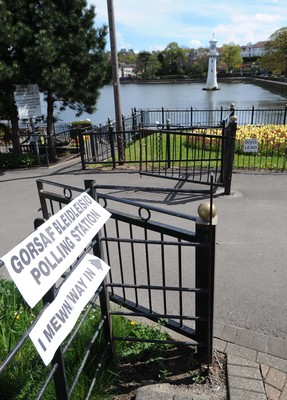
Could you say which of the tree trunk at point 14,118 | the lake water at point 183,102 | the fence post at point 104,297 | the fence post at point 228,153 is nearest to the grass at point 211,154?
the fence post at point 228,153

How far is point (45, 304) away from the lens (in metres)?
1.53

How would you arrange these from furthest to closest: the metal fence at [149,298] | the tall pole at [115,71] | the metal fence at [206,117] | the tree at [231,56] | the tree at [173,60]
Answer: the tree at [173,60]
the tree at [231,56]
the metal fence at [206,117]
the tall pole at [115,71]
the metal fence at [149,298]

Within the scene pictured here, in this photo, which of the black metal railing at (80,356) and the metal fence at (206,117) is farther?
the metal fence at (206,117)

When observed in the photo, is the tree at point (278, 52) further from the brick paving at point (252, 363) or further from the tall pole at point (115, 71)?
the brick paving at point (252, 363)

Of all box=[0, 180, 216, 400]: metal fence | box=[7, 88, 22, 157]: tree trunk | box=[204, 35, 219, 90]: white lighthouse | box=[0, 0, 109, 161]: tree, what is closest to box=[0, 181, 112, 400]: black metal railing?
box=[0, 180, 216, 400]: metal fence

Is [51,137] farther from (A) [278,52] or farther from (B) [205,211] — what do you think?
(A) [278,52]

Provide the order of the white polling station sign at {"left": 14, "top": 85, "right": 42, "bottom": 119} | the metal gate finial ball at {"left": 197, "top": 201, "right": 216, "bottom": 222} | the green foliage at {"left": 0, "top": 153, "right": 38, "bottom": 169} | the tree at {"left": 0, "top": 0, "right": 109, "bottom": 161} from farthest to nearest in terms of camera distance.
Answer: the green foliage at {"left": 0, "top": 153, "right": 38, "bottom": 169}, the white polling station sign at {"left": 14, "top": 85, "right": 42, "bottom": 119}, the tree at {"left": 0, "top": 0, "right": 109, "bottom": 161}, the metal gate finial ball at {"left": 197, "top": 201, "right": 216, "bottom": 222}

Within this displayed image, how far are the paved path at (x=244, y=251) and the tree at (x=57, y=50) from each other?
Answer: 283 cm

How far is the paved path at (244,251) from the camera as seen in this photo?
2.76 metres

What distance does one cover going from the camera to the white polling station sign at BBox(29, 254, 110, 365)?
1421 mm

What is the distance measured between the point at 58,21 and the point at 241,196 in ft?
22.5

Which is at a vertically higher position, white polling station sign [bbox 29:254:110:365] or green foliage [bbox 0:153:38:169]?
white polling station sign [bbox 29:254:110:365]

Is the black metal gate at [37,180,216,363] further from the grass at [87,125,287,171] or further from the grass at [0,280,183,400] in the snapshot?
the grass at [87,125,287,171]

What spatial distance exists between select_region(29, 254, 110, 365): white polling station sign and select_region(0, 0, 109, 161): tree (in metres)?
7.77
